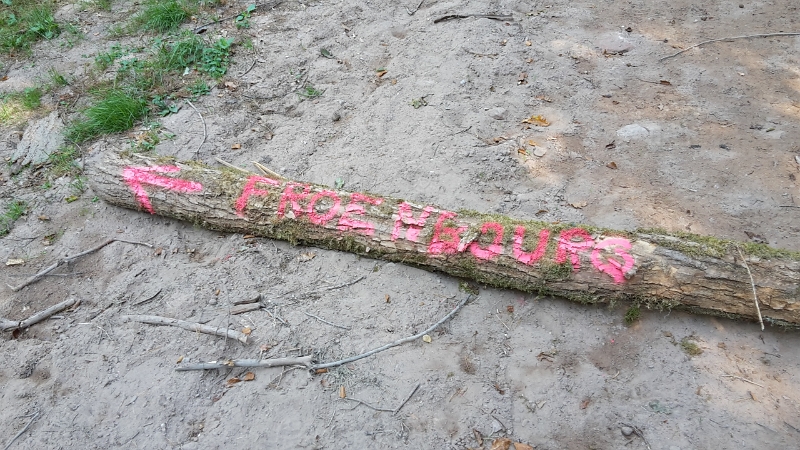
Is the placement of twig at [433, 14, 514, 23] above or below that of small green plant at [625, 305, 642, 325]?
above

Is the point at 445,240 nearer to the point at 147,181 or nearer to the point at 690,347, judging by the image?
the point at 690,347

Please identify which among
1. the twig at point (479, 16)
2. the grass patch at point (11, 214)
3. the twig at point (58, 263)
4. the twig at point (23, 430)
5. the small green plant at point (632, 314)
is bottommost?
the small green plant at point (632, 314)

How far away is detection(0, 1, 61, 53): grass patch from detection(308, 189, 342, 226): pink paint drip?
4.33 m

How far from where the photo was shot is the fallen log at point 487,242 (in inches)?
94.2

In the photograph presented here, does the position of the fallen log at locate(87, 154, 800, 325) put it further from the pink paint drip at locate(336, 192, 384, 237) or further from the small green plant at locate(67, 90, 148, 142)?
the small green plant at locate(67, 90, 148, 142)

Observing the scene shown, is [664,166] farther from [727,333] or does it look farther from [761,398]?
[761,398]

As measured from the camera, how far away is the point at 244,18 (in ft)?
17.5

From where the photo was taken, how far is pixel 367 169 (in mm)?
3621

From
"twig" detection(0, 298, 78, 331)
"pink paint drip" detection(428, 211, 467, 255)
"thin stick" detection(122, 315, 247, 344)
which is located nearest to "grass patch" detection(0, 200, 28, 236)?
"twig" detection(0, 298, 78, 331)

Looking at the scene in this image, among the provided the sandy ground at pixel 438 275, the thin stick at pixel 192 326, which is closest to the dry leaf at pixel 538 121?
the sandy ground at pixel 438 275

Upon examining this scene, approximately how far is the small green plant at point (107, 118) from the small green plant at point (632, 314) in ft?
13.1

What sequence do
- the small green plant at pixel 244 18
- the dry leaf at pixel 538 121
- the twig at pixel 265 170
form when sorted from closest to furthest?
the twig at pixel 265 170
the dry leaf at pixel 538 121
the small green plant at pixel 244 18

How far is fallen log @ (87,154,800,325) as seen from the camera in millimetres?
2393

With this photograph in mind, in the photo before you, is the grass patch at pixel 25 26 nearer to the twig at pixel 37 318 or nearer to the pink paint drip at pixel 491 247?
the twig at pixel 37 318
